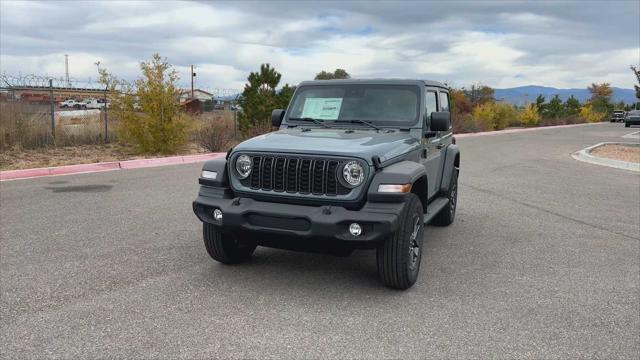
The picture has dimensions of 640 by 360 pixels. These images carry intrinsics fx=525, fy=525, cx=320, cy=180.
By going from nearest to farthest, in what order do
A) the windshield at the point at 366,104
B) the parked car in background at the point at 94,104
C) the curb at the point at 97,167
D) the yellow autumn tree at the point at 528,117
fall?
the windshield at the point at 366,104 < the curb at the point at 97,167 < the parked car in background at the point at 94,104 < the yellow autumn tree at the point at 528,117

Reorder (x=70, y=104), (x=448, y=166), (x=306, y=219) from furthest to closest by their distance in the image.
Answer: (x=70, y=104) → (x=448, y=166) → (x=306, y=219)

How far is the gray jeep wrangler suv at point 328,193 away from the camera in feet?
13.0

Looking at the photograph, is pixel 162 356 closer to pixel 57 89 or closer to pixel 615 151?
pixel 57 89

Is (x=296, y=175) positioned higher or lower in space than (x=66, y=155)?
higher

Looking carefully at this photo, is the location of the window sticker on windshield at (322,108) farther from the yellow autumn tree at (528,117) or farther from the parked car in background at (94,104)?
the yellow autumn tree at (528,117)

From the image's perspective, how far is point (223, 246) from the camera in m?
4.76

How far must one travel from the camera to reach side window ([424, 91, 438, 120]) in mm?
5445

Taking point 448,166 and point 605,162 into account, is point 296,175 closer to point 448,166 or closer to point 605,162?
point 448,166

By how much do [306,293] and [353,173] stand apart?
1.08 m

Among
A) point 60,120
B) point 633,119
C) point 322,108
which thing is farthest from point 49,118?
point 633,119

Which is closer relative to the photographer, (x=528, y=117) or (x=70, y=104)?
(x=70, y=104)

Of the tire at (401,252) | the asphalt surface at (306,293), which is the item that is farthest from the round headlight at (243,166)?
the tire at (401,252)

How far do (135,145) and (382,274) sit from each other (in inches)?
492

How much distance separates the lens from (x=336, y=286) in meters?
4.51
